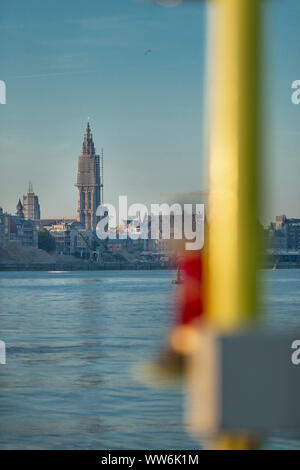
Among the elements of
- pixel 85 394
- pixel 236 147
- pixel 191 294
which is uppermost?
pixel 236 147

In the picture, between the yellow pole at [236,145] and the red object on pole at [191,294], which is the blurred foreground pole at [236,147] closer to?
the yellow pole at [236,145]

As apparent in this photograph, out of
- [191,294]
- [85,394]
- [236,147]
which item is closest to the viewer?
[236,147]

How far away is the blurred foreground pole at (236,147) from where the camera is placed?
146 cm

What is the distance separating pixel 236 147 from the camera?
4.81 ft

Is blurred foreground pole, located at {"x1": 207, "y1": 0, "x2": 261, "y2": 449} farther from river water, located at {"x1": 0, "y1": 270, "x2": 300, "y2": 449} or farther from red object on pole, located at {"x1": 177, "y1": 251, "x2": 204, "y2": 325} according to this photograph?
red object on pole, located at {"x1": 177, "y1": 251, "x2": 204, "y2": 325}

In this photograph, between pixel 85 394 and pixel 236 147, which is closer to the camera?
pixel 236 147

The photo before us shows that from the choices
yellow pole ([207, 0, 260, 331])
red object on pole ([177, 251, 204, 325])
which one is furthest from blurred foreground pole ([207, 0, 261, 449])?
red object on pole ([177, 251, 204, 325])

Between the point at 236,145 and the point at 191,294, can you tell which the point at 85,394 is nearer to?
the point at 191,294

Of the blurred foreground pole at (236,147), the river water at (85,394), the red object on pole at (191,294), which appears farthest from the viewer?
the river water at (85,394)

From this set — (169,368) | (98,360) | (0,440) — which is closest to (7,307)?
(98,360)

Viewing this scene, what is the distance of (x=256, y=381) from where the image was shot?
1.40 meters

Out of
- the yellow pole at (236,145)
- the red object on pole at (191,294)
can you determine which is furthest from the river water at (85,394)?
the red object on pole at (191,294)

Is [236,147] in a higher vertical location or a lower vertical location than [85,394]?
higher

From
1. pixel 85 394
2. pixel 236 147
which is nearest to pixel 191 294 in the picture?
pixel 236 147
